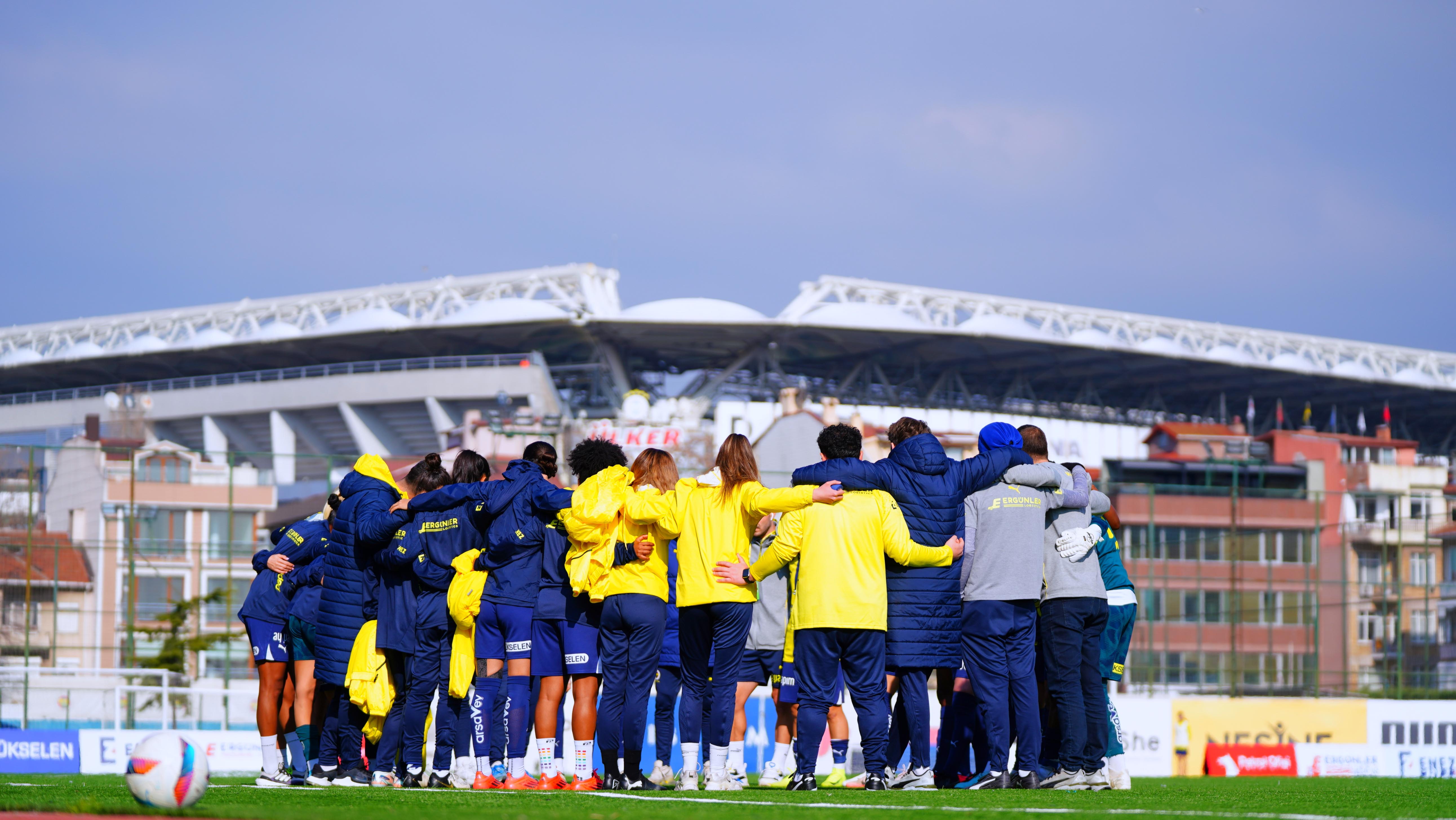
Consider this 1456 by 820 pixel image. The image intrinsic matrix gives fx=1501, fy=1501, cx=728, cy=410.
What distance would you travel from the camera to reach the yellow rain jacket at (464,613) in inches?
277

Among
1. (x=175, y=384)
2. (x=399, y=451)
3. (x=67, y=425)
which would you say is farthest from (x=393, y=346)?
(x=67, y=425)

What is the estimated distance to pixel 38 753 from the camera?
1263 cm

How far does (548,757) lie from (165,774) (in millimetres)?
2221

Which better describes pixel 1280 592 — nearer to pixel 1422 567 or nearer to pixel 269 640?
pixel 1422 567

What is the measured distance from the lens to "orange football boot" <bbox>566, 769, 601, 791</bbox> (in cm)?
674

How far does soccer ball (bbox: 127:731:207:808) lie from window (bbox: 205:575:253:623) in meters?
17.2

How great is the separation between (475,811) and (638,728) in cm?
190

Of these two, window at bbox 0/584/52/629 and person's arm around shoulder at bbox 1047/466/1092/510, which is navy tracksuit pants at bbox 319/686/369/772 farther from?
window at bbox 0/584/52/629

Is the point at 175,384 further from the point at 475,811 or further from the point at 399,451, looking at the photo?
the point at 475,811

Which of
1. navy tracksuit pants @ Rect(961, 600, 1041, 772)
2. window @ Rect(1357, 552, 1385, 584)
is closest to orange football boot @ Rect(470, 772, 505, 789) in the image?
navy tracksuit pants @ Rect(961, 600, 1041, 772)

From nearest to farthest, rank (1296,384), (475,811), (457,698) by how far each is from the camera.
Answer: (475,811) < (457,698) < (1296,384)

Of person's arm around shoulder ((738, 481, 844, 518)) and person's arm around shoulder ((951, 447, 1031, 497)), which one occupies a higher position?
person's arm around shoulder ((951, 447, 1031, 497))

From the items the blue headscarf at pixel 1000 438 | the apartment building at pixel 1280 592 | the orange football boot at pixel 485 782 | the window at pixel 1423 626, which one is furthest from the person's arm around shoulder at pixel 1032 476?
the window at pixel 1423 626

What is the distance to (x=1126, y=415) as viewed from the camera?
72.0 metres
